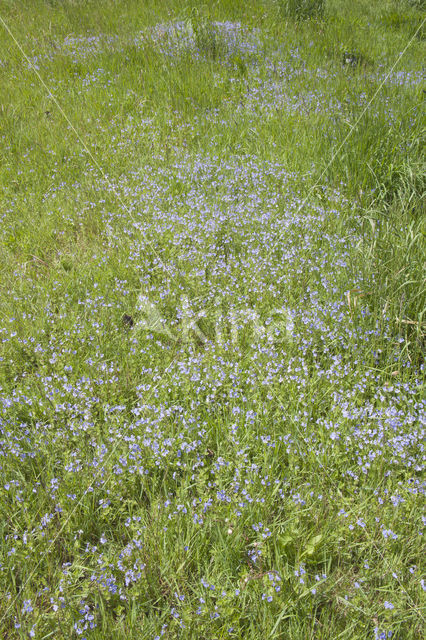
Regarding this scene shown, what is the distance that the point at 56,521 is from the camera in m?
2.37

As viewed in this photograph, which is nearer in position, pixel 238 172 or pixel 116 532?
A: pixel 116 532

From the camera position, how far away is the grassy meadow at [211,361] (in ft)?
6.98

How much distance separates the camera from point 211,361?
3102 mm

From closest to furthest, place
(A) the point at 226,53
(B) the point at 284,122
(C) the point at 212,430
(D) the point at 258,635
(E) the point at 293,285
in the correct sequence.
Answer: (D) the point at 258,635
(C) the point at 212,430
(E) the point at 293,285
(B) the point at 284,122
(A) the point at 226,53

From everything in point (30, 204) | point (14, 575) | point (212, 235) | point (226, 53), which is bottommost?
point (14, 575)

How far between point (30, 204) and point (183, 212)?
5.15 ft

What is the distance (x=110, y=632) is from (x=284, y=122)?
5.22 m

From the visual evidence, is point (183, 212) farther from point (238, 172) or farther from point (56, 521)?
point (56, 521)

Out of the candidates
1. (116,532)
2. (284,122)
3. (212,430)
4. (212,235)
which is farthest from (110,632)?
(284,122)

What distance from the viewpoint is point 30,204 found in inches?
187

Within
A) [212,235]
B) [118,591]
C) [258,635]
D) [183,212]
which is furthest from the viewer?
[183,212]

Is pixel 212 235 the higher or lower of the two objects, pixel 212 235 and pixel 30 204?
the lower

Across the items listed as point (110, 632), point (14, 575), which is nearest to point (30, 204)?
point (14, 575)

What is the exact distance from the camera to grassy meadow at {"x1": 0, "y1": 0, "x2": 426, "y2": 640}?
2.13 metres
